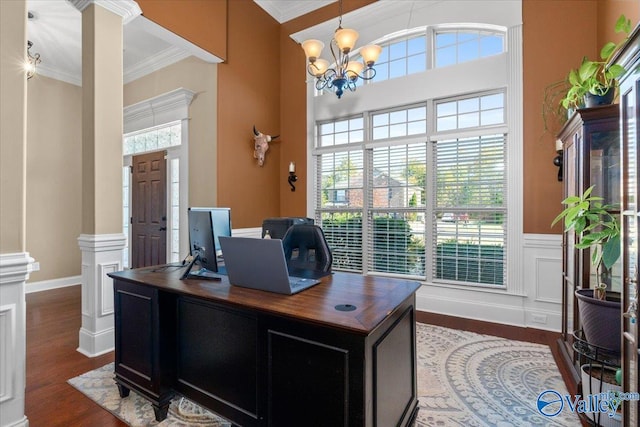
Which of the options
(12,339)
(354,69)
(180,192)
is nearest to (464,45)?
(354,69)

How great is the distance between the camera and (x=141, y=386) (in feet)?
6.24

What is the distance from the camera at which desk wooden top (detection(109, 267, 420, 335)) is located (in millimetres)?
1285

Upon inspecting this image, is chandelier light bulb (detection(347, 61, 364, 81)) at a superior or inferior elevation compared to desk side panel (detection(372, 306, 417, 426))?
superior

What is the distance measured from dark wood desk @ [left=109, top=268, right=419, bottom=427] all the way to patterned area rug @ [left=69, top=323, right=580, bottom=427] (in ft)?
0.49

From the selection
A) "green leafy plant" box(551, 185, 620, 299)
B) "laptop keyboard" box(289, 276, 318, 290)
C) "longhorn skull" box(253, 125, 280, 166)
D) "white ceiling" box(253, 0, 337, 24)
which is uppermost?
"white ceiling" box(253, 0, 337, 24)

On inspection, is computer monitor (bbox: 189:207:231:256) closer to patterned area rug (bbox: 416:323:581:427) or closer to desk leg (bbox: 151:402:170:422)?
desk leg (bbox: 151:402:170:422)

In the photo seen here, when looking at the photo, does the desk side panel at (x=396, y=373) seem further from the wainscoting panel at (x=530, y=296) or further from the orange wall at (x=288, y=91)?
the orange wall at (x=288, y=91)

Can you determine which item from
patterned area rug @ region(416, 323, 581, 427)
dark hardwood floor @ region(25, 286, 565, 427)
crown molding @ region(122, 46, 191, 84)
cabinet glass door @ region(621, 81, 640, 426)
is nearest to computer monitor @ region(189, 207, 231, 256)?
dark hardwood floor @ region(25, 286, 565, 427)

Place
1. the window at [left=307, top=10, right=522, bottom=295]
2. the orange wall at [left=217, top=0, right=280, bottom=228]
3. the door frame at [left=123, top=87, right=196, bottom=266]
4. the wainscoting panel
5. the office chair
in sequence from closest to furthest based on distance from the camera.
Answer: the office chair → the wainscoting panel → the window at [left=307, top=10, right=522, bottom=295] → the orange wall at [left=217, top=0, right=280, bottom=228] → the door frame at [left=123, top=87, right=196, bottom=266]

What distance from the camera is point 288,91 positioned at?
483cm

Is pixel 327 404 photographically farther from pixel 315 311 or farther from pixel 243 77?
pixel 243 77

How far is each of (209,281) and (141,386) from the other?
29.9 inches

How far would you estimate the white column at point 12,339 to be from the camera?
1.69 metres

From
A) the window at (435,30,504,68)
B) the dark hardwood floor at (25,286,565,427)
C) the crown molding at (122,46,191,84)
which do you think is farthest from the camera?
the crown molding at (122,46,191,84)
